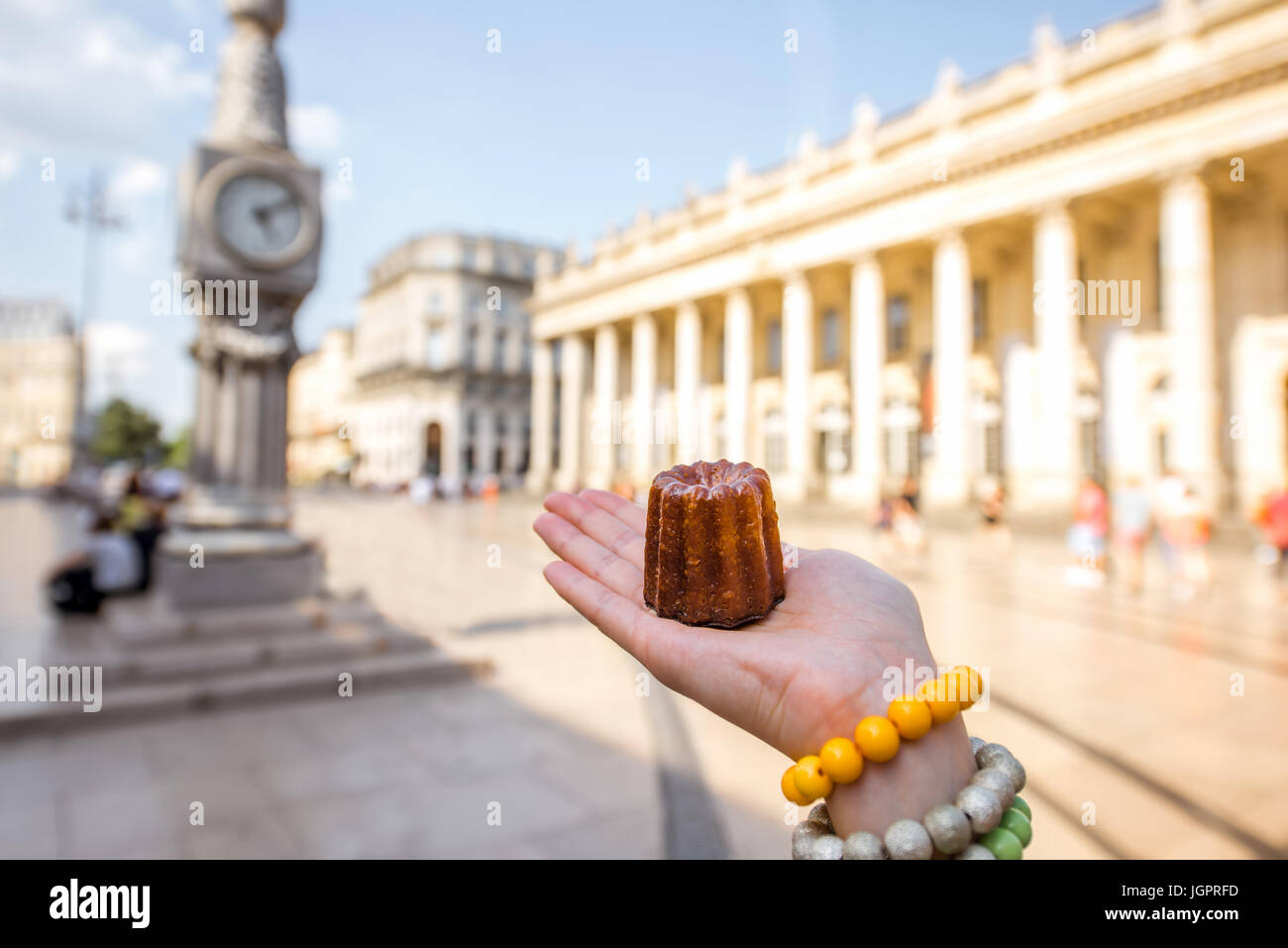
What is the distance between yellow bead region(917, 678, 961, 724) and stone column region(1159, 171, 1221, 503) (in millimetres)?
25744

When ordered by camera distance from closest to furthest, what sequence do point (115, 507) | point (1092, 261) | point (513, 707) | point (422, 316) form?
point (513, 707) < point (115, 507) < point (1092, 261) < point (422, 316)

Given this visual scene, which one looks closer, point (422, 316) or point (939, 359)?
point (939, 359)

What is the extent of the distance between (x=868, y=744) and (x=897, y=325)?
127 ft

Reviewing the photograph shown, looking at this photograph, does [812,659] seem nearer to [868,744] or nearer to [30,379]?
[868,744]

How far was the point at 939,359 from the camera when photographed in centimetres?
2955

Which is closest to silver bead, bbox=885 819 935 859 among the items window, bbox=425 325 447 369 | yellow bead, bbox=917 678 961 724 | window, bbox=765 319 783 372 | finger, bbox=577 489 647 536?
yellow bead, bbox=917 678 961 724

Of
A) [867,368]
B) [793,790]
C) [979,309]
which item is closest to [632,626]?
[793,790]

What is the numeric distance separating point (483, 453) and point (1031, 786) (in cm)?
6751

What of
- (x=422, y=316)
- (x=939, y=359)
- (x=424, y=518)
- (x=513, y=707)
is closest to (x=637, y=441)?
(x=424, y=518)

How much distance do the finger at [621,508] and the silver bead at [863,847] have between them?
1.18m

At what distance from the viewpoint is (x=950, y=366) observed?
95.7 ft

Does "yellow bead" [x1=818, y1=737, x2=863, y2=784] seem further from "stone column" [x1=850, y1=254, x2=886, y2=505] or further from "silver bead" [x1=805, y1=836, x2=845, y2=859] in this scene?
"stone column" [x1=850, y1=254, x2=886, y2=505]
